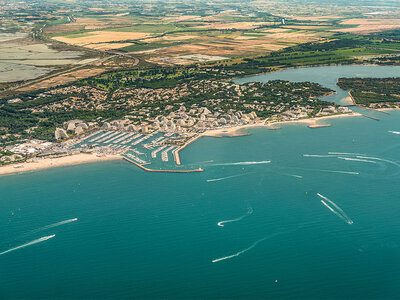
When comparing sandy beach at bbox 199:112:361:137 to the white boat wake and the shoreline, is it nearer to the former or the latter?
the shoreline

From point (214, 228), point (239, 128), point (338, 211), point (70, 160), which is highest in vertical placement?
point (239, 128)

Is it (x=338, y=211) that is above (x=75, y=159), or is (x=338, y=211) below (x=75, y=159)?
below

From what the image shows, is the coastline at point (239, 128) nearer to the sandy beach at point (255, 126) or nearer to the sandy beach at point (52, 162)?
the sandy beach at point (255, 126)

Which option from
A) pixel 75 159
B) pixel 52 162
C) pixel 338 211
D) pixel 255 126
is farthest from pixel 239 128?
pixel 52 162

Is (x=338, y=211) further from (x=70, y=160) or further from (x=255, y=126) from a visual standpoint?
(x=70, y=160)

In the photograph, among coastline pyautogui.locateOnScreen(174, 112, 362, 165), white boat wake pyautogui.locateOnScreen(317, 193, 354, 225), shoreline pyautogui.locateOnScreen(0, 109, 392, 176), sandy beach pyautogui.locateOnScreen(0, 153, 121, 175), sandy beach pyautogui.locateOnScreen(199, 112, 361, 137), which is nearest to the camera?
white boat wake pyautogui.locateOnScreen(317, 193, 354, 225)

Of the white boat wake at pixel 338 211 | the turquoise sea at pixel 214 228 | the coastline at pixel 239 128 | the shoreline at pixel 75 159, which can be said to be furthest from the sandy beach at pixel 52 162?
the white boat wake at pixel 338 211

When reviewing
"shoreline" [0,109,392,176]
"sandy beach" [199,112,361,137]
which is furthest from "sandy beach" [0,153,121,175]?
"sandy beach" [199,112,361,137]

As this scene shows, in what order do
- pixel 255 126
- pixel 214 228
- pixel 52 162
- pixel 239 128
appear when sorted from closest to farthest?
pixel 214 228, pixel 52 162, pixel 239 128, pixel 255 126
